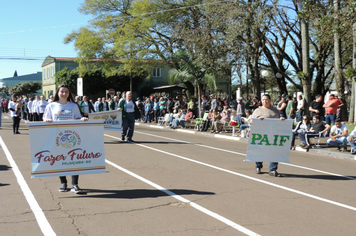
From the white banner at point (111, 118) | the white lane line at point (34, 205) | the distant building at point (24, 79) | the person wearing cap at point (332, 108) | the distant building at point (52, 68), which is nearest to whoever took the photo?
the white lane line at point (34, 205)

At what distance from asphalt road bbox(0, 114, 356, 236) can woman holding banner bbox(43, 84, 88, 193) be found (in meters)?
0.26

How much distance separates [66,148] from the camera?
639 centimetres

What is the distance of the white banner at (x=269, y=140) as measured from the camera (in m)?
8.34

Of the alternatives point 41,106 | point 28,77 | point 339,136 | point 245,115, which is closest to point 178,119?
point 245,115

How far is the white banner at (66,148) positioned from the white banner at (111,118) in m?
8.15

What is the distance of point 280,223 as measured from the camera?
4.98 meters

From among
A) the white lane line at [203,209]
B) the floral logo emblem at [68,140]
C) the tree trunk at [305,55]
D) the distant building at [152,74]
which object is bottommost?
the white lane line at [203,209]

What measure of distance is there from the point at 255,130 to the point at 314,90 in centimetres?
2306

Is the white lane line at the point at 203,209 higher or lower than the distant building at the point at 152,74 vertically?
lower

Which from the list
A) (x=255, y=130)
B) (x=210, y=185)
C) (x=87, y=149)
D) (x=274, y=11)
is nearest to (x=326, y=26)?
(x=274, y=11)

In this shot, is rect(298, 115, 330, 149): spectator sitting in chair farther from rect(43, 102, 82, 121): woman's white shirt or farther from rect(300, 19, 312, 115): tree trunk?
rect(43, 102, 82, 121): woman's white shirt

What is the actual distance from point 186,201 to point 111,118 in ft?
30.7

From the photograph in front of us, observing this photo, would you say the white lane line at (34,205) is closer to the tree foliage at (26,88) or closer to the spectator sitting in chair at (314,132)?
the spectator sitting in chair at (314,132)

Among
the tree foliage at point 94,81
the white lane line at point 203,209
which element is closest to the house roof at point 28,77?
the tree foliage at point 94,81
